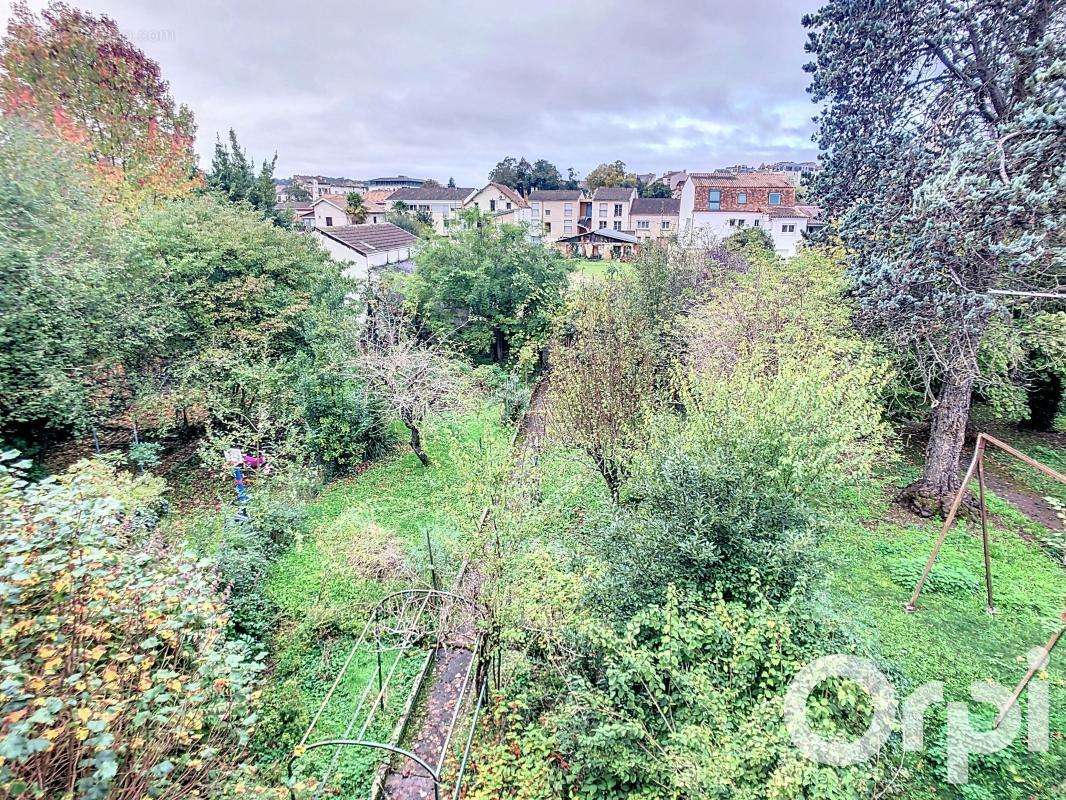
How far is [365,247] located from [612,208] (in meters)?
37.8

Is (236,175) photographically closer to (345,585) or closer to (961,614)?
(345,585)

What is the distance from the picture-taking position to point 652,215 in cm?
5212

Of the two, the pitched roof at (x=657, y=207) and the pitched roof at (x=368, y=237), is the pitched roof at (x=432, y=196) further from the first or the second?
the pitched roof at (x=368, y=237)

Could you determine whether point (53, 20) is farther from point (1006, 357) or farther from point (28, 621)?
point (1006, 357)

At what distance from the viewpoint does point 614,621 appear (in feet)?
19.3

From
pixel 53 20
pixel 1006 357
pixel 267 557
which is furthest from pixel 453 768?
pixel 53 20

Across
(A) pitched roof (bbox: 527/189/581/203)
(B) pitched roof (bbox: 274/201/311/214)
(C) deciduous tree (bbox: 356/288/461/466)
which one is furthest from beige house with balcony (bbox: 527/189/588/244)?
(C) deciduous tree (bbox: 356/288/461/466)

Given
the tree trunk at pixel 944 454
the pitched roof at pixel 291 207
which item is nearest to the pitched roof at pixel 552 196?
the pitched roof at pixel 291 207

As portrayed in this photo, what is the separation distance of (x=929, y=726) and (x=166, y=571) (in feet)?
29.4

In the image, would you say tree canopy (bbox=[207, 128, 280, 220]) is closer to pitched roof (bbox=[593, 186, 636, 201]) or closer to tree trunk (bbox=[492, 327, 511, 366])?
tree trunk (bbox=[492, 327, 511, 366])

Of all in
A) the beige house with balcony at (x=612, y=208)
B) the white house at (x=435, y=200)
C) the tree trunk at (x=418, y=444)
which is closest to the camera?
the tree trunk at (x=418, y=444)

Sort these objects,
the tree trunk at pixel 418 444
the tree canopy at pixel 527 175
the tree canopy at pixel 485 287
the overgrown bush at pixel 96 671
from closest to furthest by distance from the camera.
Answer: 1. the overgrown bush at pixel 96 671
2. the tree trunk at pixel 418 444
3. the tree canopy at pixel 485 287
4. the tree canopy at pixel 527 175

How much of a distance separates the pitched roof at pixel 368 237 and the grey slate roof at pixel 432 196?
29.1 m

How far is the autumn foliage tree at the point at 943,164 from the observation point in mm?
7121
